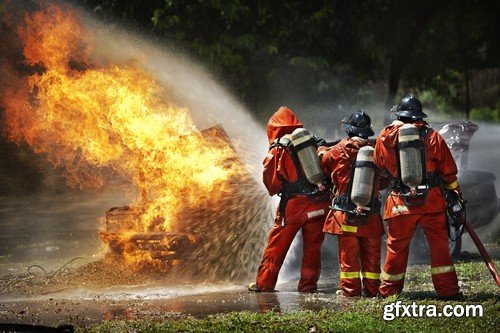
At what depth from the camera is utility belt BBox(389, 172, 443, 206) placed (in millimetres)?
8547

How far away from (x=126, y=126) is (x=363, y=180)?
3.53 metres

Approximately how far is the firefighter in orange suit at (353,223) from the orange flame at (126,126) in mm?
1980

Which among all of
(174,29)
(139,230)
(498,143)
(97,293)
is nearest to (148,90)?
(139,230)

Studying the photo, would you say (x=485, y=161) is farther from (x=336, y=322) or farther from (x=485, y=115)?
(x=485, y=115)

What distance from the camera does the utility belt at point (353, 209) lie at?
8.99m

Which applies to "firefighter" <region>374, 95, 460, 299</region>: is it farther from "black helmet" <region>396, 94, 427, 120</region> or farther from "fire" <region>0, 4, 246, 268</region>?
"fire" <region>0, 4, 246, 268</region>

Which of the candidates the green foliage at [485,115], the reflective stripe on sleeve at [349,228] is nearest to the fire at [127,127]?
the reflective stripe on sleeve at [349,228]

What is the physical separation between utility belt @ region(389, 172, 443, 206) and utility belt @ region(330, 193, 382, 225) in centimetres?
40

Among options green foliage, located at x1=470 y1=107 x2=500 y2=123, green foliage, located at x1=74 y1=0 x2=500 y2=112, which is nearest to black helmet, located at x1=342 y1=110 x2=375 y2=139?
green foliage, located at x1=74 y1=0 x2=500 y2=112

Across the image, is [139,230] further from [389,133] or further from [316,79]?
[316,79]

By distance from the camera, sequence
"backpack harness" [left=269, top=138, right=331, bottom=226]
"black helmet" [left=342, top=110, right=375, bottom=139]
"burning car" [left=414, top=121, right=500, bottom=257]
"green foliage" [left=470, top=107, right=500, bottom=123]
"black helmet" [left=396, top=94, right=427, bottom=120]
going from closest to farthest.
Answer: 1. "black helmet" [left=396, top=94, right=427, bottom=120]
2. "black helmet" [left=342, top=110, right=375, bottom=139]
3. "backpack harness" [left=269, top=138, right=331, bottom=226]
4. "burning car" [left=414, top=121, right=500, bottom=257]
5. "green foliage" [left=470, top=107, right=500, bottom=123]

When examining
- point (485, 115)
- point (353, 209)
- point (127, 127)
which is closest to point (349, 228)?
point (353, 209)

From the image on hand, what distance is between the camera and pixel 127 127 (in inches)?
435

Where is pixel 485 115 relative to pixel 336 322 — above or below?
above
